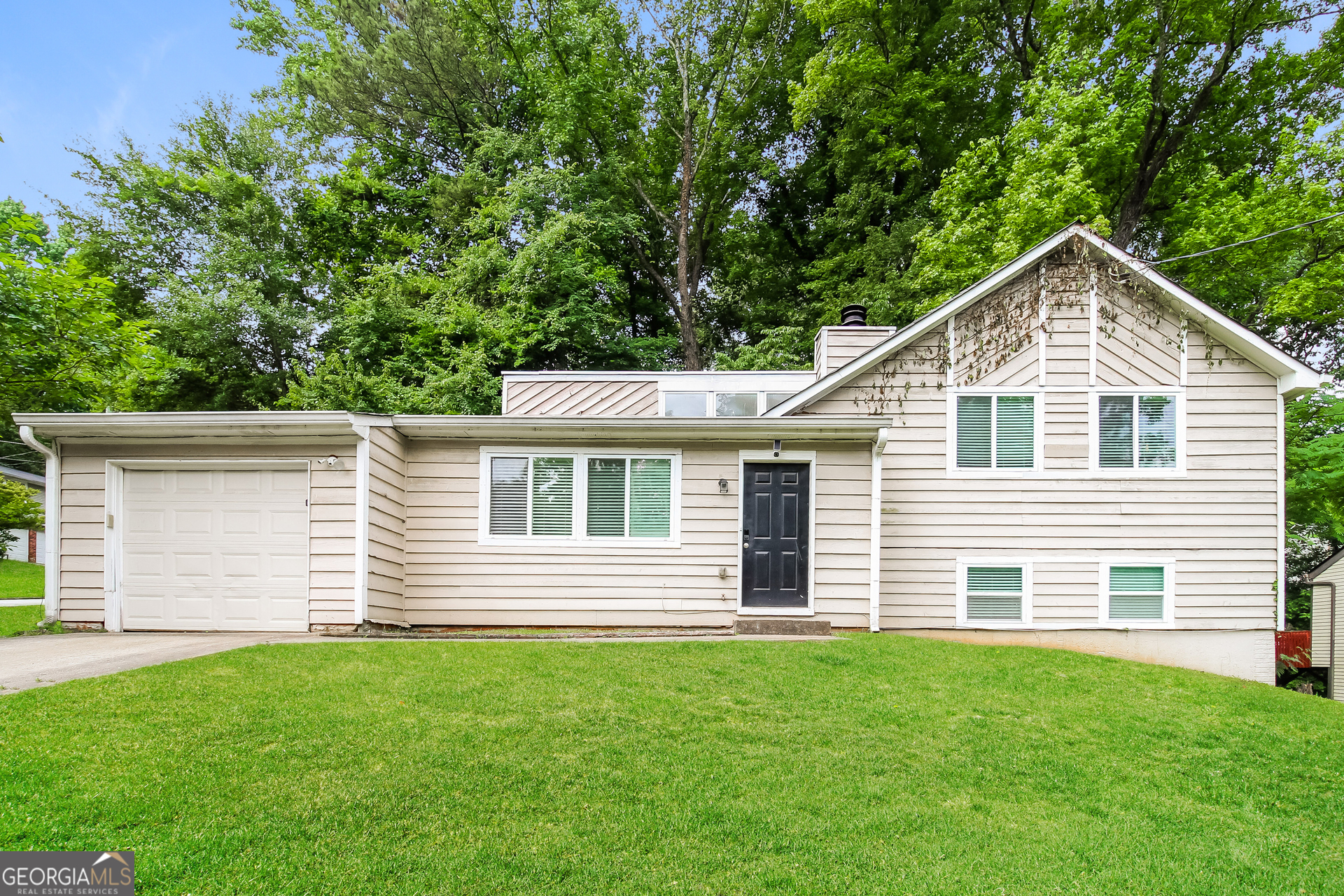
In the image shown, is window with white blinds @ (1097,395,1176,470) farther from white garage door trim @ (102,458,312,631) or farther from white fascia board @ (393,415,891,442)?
white garage door trim @ (102,458,312,631)

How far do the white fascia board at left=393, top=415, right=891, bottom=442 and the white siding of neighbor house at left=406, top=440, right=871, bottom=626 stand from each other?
0.21m

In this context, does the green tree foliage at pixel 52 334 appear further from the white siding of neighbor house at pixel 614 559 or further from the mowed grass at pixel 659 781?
the mowed grass at pixel 659 781

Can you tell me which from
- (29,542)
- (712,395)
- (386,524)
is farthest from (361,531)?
(29,542)

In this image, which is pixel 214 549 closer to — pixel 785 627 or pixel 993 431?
pixel 785 627

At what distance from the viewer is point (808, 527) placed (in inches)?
352

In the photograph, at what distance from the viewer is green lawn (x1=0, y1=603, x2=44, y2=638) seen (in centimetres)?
873

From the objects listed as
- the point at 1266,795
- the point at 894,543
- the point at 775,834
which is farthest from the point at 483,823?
the point at 894,543

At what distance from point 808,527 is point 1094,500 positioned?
407 centimetres

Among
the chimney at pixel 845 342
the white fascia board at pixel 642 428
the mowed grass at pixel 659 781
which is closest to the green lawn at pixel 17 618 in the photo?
the mowed grass at pixel 659 781

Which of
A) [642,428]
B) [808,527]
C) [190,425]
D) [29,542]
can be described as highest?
[642,428]

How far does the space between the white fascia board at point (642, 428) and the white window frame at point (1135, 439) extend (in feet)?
10.5

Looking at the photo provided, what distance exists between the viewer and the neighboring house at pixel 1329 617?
14602mm

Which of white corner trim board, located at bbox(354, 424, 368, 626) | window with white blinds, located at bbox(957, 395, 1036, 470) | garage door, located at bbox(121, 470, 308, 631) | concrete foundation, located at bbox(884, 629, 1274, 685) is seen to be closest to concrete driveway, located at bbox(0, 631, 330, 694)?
garage door, located at bbox(121, 470, 308, 631)

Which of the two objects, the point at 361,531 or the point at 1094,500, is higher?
the point at 1094,500
